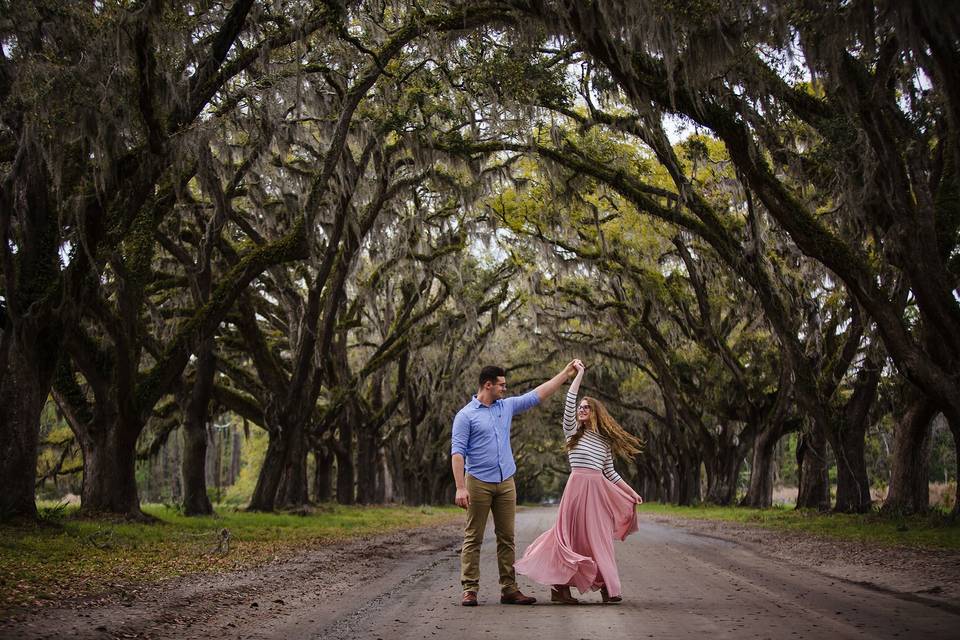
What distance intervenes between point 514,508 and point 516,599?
0.67 metres

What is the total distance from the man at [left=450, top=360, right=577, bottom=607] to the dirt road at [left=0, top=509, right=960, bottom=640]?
0.41 metres

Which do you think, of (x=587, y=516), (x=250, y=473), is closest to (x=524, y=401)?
(x=587, y=516)

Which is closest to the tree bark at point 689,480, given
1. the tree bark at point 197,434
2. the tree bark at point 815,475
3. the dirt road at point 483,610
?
the tree bark at point 815,475

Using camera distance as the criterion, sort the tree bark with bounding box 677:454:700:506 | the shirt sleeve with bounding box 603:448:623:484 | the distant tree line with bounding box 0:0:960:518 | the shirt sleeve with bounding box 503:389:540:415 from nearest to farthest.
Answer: the shirt sleeve with bounding box 503:389:540:415, the shirt sleeve with bounding box 603:448:623:484, the distant tree line with bounding box 0:0:960:518, the tree bark with bounding box 677:454:700:506

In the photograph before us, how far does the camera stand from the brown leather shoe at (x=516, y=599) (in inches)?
262

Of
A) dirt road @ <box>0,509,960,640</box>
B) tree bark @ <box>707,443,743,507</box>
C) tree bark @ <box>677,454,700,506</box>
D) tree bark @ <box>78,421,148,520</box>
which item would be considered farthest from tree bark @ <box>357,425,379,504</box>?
dirt road @ <box>0,509,960,640</box>

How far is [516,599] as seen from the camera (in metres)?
6.68

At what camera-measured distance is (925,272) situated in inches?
444

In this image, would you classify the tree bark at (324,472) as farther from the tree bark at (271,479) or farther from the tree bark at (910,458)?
the tree bark at (910,458)

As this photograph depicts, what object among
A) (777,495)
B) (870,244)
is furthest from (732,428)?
(777,495)

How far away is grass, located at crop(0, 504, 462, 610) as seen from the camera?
7.05 metres

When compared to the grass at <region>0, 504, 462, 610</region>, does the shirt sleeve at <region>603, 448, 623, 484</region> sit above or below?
above

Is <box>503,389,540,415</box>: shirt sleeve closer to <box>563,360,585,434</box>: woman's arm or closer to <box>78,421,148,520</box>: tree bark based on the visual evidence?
<box>563,360,585,434</box>: woman's arm

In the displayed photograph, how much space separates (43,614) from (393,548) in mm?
7242
